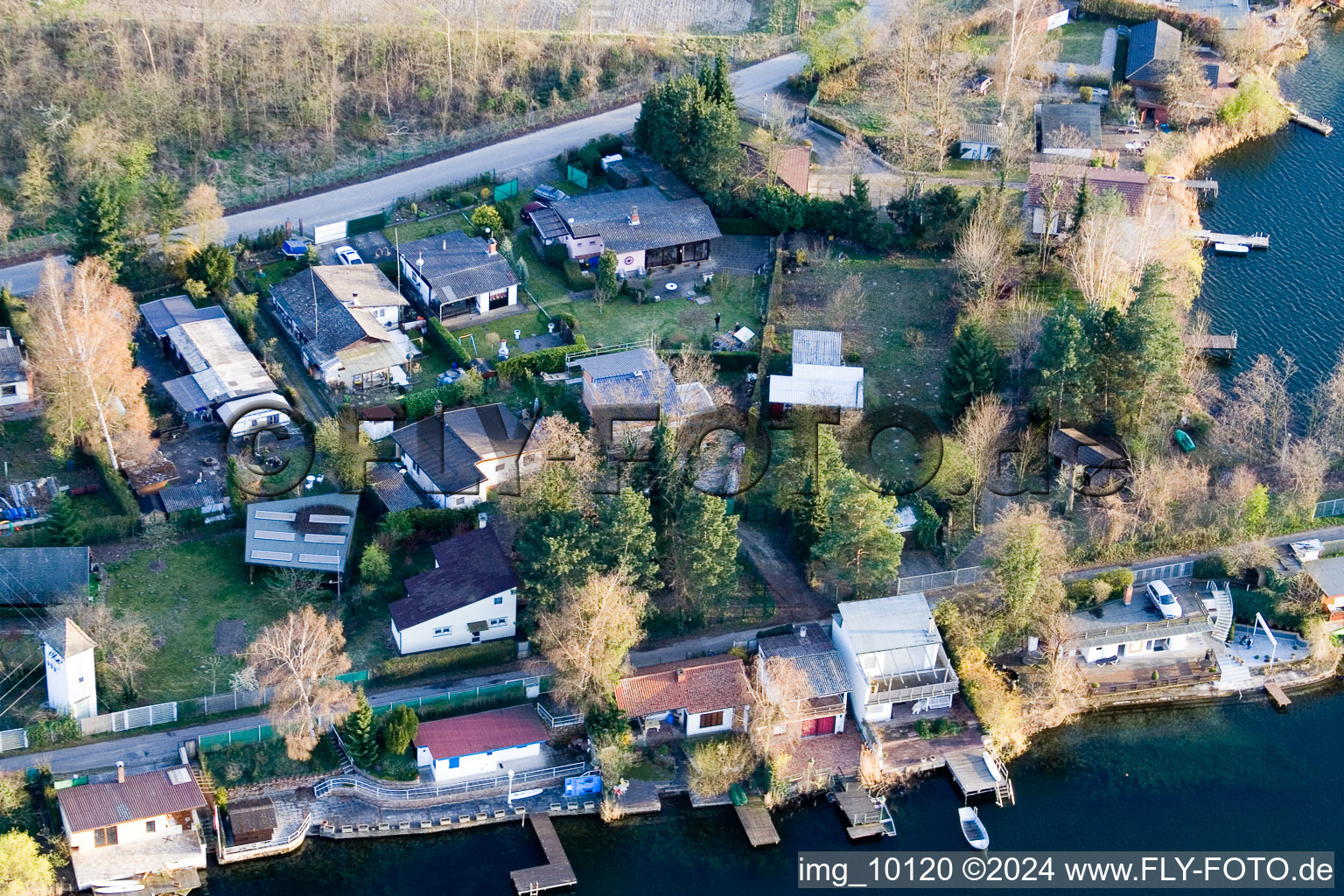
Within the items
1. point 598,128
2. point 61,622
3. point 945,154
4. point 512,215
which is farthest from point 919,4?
point 61,622

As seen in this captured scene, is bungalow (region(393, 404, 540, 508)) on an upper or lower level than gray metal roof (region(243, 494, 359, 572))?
upper

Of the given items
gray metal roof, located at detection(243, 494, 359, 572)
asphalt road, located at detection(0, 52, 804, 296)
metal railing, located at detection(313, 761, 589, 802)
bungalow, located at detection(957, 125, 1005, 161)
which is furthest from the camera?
→ bungalow, located at detection(957, 125, 1005, 161)

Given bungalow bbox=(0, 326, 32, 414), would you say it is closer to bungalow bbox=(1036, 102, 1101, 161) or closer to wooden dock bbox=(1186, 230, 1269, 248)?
bungalow bbox=(1036, 102, 1101, 161)

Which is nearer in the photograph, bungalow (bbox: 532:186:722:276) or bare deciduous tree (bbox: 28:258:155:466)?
bare deciduous tree (bbox: 28:258:155:466)

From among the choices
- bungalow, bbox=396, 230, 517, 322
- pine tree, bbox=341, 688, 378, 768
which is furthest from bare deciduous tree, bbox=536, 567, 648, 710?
bungalow, bbox=396, 230, 517, 322

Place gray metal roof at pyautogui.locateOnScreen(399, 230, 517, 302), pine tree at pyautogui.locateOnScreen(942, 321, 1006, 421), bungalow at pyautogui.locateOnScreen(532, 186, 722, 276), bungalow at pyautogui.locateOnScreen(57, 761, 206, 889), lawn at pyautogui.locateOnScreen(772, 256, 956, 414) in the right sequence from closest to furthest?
bungalow at pyautogui.locateOnScreen(57, 761, 206, 889)
pine tree at pyautogui.locateOnScreen(942, 321, 1006, 421)
lawn at pyautogui.locateOnScreen(772, 256, 956, 414)
gray metal roof at pyautogui.locateOnScreen(399, 230, 517, 302)
bungalow at pyautogui.locateOnScreen(532, 186, 722, 276)

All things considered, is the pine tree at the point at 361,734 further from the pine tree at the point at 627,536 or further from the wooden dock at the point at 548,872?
the pine tree at the point at 627,536

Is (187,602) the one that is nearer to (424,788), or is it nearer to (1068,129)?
(424,788)

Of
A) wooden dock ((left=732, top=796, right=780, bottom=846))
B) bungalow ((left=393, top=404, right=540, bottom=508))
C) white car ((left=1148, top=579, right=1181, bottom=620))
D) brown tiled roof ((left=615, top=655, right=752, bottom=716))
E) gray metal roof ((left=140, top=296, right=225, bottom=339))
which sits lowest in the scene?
wooden dock ((left=732, top=796, right=780, bottom=846))
